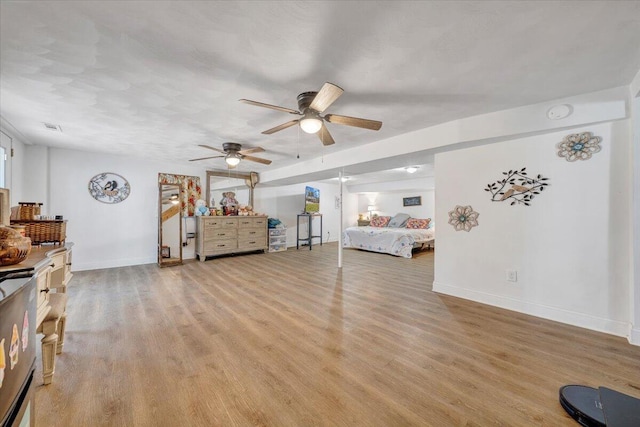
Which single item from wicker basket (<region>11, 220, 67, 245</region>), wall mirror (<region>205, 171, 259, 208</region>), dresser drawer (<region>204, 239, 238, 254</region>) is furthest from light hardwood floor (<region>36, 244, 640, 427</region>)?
wall mirror (<region>205, 171, 259, 208</region>)

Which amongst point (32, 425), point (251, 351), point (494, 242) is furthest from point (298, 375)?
point (494, 242)

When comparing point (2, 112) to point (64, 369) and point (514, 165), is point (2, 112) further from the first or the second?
point (514, 165)

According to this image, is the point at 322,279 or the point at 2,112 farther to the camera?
the point at 322,279

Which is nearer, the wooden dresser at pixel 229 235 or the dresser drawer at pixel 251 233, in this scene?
the wooden dresser at pixel 229 235

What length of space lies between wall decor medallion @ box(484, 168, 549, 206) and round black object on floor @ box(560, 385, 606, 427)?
1.88m

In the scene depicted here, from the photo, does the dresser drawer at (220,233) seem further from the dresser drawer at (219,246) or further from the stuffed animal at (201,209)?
the stuffed animal at (201,209)

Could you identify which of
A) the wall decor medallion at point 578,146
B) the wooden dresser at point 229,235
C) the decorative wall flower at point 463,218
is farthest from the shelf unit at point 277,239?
the wall decor medallion at point 578,146

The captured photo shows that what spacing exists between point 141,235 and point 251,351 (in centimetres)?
Result: 474

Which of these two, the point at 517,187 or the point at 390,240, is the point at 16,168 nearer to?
the point at 517,187

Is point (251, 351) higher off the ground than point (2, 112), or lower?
lower

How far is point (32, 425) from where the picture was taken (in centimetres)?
101

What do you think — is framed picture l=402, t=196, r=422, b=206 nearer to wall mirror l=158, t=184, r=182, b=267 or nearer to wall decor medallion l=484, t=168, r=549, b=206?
wall decor medallion l=484, t=168, r=549, b=206

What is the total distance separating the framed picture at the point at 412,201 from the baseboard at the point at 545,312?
568cm

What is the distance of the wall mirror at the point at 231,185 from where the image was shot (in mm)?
6301
